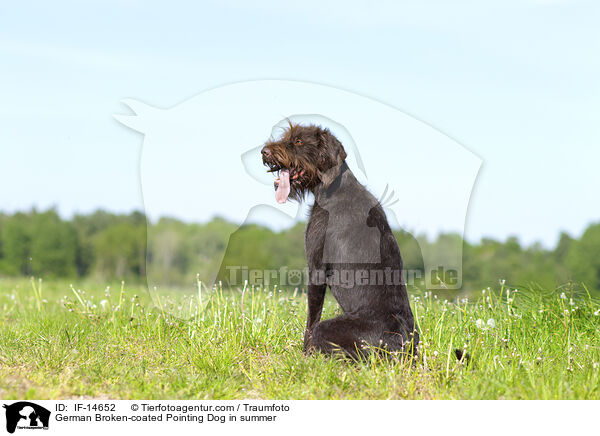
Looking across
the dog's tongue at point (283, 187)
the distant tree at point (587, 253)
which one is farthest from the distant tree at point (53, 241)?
the distant tree at point (587, 253)

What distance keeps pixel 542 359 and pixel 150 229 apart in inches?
161

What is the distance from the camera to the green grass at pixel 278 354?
15.7ft

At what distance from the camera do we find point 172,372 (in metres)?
5.39

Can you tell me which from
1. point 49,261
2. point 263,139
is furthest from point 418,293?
point 49,261

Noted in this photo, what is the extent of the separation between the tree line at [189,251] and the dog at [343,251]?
60 cm

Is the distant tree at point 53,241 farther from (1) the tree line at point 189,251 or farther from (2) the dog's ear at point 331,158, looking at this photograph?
(2) the dog's ear at point 331,158

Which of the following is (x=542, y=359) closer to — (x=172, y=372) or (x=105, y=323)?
(x=172, y=372)

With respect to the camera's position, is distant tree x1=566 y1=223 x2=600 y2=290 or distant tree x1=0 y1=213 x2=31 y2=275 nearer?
distant tree x1=0 y1=213 x2=31 y2=275

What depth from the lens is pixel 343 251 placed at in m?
4.88

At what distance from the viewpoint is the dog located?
4855 millimetres

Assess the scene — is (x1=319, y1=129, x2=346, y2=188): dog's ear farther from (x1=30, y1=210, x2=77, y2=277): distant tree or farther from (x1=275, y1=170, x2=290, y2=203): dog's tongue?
(x1=30, y1=210, x2=77, y2=277): distant tree
